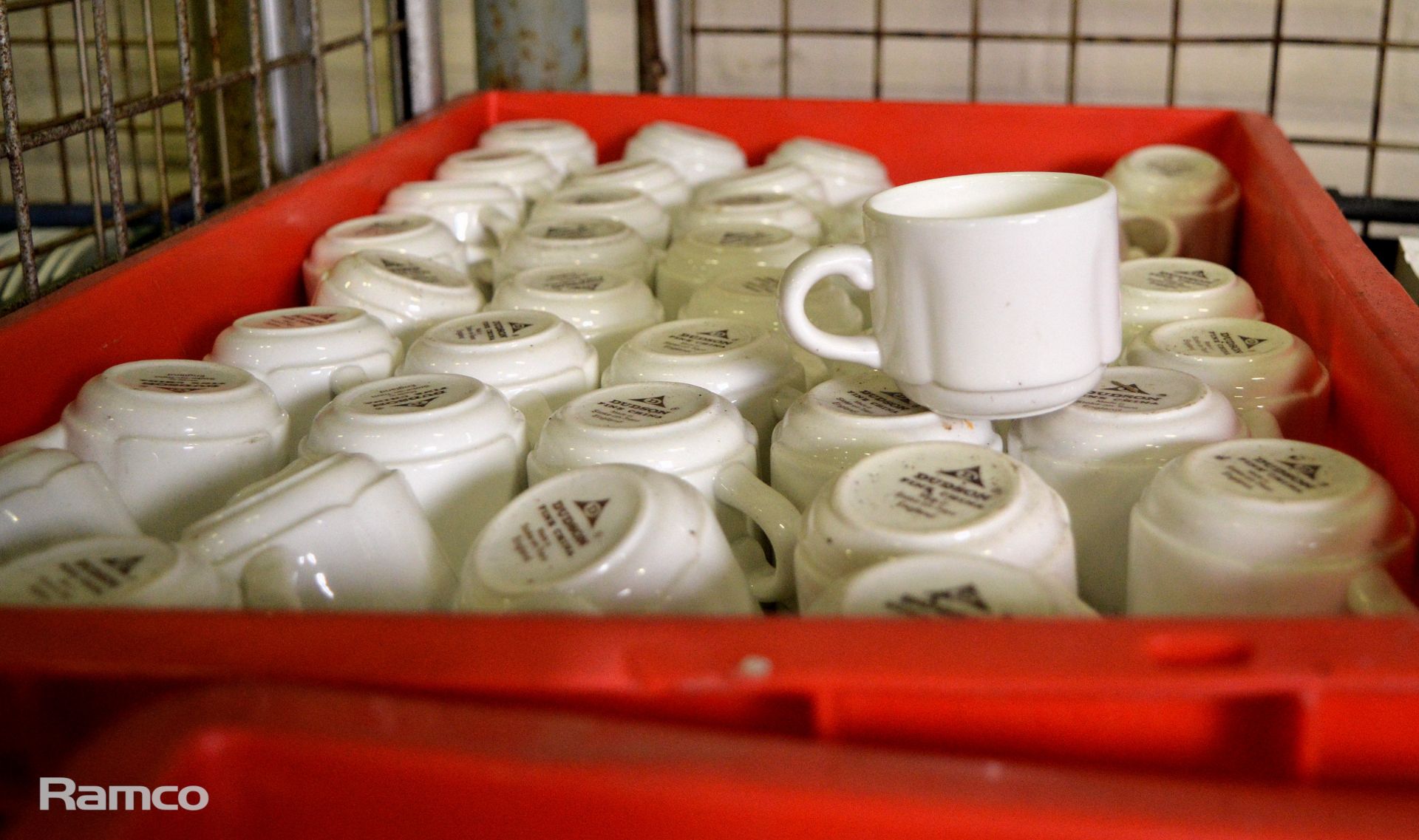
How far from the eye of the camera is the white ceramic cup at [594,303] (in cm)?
93

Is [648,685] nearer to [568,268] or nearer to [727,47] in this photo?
[568,268]

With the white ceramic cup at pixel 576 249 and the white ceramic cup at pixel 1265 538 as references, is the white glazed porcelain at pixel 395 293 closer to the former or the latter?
the white ceramic cup at pixel 576 249

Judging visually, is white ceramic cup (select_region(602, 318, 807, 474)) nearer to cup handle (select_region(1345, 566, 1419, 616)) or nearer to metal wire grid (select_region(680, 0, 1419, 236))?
cup handle (select_region(1345, 566, 1419, 616))

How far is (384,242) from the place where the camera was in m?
1.06

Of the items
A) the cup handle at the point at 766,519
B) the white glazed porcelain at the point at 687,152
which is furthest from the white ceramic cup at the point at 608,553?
the white glazed porcelain at the point at 687,152

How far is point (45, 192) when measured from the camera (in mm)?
2260

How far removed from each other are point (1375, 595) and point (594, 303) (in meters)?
0.55

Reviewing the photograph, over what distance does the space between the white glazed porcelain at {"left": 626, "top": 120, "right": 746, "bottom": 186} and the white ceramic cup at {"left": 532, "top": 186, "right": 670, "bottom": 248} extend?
138 mm

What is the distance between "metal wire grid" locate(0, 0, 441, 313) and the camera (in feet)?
2.96

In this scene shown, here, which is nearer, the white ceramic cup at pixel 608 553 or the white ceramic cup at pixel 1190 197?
the white ceramic cup at pixel 608 553

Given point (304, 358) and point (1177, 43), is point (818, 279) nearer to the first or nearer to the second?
point (304, 358)

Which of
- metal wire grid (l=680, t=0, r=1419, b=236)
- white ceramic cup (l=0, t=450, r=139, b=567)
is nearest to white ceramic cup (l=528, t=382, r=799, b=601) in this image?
white ceramic cup (l=0, t=450, r=139, b=567)

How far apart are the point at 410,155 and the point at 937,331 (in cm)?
82

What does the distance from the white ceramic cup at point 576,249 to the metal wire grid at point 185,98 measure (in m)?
0.24
